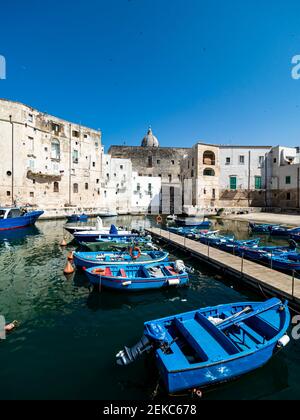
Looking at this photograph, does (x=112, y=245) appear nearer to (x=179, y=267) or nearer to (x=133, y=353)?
(x=179, y=267)

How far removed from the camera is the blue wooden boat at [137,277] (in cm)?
897

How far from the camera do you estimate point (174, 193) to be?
5031 cm

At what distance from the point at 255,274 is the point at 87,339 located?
24.0 feet

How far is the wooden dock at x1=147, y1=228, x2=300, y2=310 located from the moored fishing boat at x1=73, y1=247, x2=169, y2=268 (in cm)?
286

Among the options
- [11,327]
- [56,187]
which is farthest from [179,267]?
[56,187]

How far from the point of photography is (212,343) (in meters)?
4.96

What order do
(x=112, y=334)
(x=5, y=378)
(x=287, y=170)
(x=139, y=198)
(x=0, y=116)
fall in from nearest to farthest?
(x=5, y=378)
(x=112, y=334)
(x=0, y=116)
(x=287, y=170)
(x=139, y=198)

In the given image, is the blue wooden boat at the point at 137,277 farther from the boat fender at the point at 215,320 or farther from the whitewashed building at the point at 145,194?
the whitewashed building at the point at 145,194

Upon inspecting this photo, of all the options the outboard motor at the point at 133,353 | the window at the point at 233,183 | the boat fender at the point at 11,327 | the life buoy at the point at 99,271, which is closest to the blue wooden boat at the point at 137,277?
the life buoy at the point at 99,271

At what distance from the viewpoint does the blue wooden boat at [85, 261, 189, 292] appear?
29.4 feet

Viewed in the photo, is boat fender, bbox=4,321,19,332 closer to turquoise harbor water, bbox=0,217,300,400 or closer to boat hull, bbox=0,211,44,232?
turquoise harbor water, bbox=0,217,300,400
